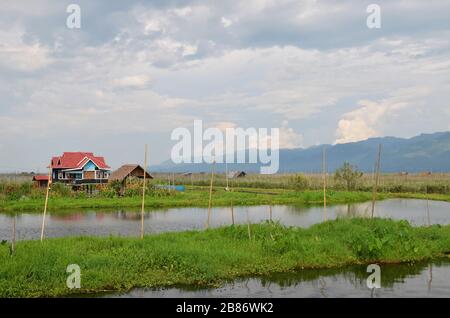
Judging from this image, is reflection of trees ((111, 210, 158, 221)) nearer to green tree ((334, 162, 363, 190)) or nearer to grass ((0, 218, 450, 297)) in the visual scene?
grass ((0, 218, 450, 297))

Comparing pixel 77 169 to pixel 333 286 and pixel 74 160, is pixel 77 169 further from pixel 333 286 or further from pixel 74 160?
pixel 333 286

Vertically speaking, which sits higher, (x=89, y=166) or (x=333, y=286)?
(x=89, y=166)

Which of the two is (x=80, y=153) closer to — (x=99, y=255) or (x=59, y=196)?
(x=59, y=196)

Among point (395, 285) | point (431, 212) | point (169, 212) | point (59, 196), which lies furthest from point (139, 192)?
point (395, 285)

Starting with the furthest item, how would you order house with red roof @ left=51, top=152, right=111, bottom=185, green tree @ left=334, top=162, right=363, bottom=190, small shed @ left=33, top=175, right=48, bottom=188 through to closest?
green tree @ left=334, top=162, right=363, bottom=190
house with red roof @ left=51, top=152, right=111, bottom=185
small shed @ left=33, top=175, right=48, bottom=188

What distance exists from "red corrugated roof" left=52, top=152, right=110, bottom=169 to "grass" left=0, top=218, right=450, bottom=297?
2788 centimetres

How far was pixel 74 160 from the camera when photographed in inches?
1636

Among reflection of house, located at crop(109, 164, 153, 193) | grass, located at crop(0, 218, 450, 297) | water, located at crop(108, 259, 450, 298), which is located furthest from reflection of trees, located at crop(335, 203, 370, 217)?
reflection of house, located at crop(109, 164, 153, 193)

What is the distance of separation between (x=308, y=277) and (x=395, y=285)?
2.12 m

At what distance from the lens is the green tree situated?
47281 millimetres

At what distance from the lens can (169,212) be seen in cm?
2831

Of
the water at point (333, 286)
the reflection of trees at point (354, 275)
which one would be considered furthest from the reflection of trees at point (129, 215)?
the water at point (333, 286)

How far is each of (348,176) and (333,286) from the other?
37.2 metres

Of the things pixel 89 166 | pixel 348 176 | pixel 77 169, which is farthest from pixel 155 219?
pixel 348 176
